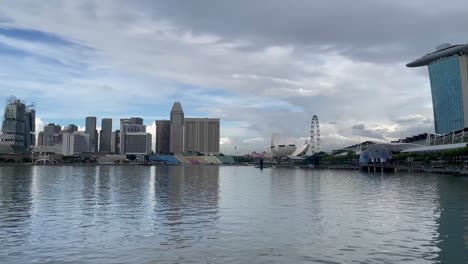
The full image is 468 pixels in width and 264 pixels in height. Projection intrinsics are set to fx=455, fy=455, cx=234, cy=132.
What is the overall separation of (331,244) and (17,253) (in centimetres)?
1611

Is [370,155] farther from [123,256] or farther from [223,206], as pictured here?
[123,256]

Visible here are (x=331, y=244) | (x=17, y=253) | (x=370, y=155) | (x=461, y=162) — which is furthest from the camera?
(x=370, y=155)

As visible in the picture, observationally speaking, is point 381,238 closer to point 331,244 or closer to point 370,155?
point 331,244

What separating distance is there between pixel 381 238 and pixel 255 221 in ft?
31.6

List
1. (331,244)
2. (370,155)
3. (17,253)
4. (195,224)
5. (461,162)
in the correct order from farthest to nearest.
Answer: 1. (370,155)
2. (461,162)
3. (195,224)
4. (331,244)
5. (17,253)

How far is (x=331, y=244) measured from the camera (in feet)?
81.3

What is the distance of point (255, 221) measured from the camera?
109 feet

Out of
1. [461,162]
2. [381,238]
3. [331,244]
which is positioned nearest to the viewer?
[331,244]

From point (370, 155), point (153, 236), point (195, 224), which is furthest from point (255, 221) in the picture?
point (370, 155)

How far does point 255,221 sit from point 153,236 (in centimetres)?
880

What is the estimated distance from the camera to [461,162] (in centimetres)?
14475

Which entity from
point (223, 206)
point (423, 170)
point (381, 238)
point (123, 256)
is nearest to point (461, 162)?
point (423, 170)

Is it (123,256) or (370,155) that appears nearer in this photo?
(123,256)

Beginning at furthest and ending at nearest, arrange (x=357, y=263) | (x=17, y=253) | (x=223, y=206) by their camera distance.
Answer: (x=223, y=206)
(x=17, y=253)
(x=357, y=263)
